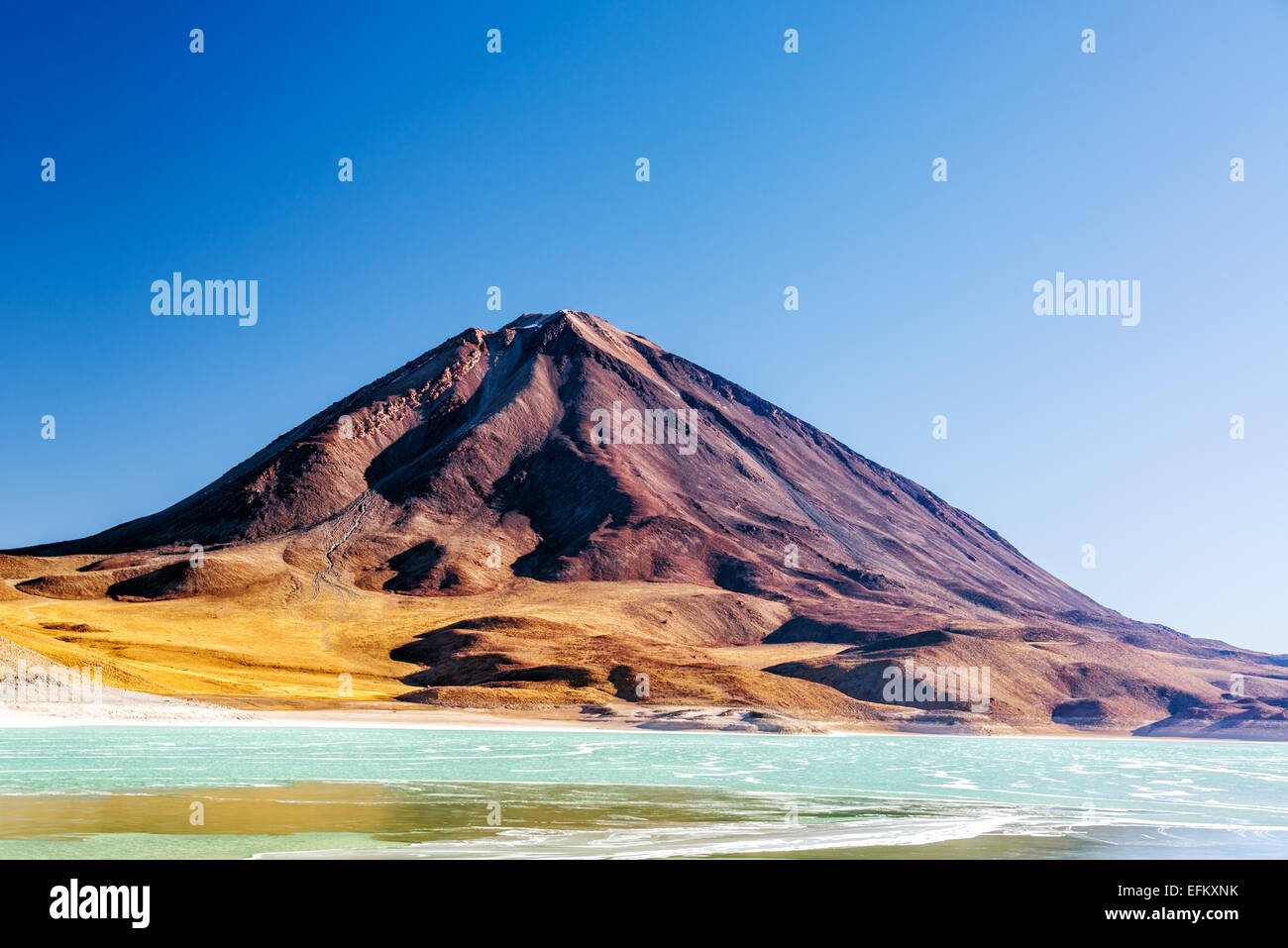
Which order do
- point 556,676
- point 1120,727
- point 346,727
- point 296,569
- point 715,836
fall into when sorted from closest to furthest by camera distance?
1. point 715,836
2. point 346,727
3. point 556,676
4. point 1120,727
5. point 296,569

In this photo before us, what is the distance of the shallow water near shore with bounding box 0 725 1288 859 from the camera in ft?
76.6

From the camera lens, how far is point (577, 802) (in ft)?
109

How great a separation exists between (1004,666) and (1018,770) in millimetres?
93551

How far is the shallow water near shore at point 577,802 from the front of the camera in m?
23.4

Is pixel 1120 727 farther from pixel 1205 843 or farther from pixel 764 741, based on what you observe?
pixel 1205 843

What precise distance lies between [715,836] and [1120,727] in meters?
130
